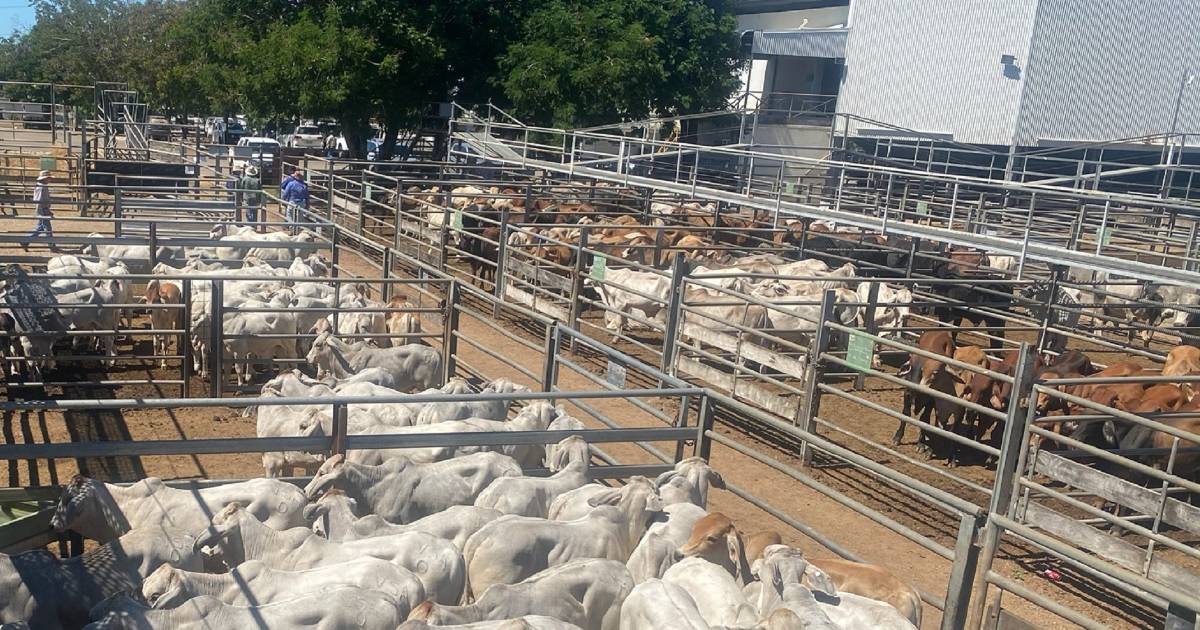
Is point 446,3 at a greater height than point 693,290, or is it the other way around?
point 446,3

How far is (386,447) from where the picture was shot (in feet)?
20.5

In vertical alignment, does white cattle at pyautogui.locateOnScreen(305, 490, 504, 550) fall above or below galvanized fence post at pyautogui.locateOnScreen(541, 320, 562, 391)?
below

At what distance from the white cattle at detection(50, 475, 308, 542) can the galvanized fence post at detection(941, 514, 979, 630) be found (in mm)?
3356

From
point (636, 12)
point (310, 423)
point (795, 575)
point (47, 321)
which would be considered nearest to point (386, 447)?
point (310, 423)

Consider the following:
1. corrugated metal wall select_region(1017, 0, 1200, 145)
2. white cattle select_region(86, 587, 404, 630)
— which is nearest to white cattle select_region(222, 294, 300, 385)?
white cattle select_region(86, 587, 404, 630)

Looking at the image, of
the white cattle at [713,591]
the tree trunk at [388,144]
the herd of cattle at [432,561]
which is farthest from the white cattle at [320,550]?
the tree trunk at [388,144]

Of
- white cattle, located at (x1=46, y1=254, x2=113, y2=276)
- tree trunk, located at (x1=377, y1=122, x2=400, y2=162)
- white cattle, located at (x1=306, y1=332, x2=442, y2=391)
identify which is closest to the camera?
white cattle, located at (x1=306, y1=332, x2=442, y2=391)

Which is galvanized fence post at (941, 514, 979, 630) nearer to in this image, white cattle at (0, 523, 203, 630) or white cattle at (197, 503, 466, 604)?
white cattle at (197, 503, 466, 604)

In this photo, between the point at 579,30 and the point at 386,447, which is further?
the point at 579,30

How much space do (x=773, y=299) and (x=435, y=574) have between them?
796 centimetres

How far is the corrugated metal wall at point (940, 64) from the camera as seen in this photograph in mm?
28781

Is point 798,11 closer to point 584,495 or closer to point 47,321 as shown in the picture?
point 47,321

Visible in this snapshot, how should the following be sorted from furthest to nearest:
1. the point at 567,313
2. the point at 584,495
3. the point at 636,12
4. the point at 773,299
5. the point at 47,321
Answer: the point at 636,12, the point at 567,313, the point at 773,299, the point at 47,321, the point at 584,495

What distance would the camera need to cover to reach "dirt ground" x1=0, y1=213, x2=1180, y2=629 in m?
7.58
